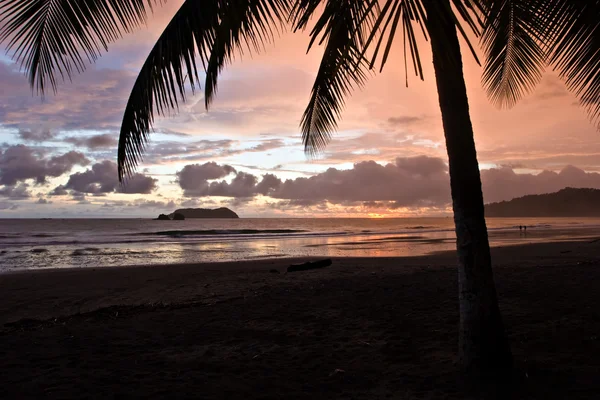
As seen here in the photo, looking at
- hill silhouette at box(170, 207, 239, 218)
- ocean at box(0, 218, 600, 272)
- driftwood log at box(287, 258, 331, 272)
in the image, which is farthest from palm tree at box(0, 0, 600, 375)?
hill silhouette at box(170, 207, 239, 218)

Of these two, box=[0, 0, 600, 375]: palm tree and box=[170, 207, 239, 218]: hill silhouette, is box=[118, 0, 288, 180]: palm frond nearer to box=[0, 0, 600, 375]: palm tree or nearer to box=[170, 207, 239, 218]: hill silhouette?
box=[0, 0, 600, 375]: palm tree

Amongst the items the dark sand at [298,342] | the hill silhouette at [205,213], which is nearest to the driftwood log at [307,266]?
the dark sand at [298,342]

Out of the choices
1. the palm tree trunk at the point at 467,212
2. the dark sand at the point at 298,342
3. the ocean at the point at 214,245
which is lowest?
the ocean at the point at 214,245

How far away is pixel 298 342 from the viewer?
517cm

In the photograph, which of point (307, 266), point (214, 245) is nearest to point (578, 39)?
point (307, 266)

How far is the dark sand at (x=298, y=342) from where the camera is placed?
149 inches

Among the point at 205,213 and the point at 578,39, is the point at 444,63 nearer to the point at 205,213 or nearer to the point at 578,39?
the point at 578,39

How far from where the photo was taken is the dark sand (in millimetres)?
3777

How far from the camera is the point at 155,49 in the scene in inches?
129

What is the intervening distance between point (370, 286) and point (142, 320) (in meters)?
4.28

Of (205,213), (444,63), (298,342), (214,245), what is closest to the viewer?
(444,63)

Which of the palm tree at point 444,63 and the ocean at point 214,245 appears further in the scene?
the ocean at point 214,245

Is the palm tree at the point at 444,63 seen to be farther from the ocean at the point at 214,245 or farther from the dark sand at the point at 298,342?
the ocean at the point at 214,245

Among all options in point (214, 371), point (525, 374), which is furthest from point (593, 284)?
point (214, 371)
